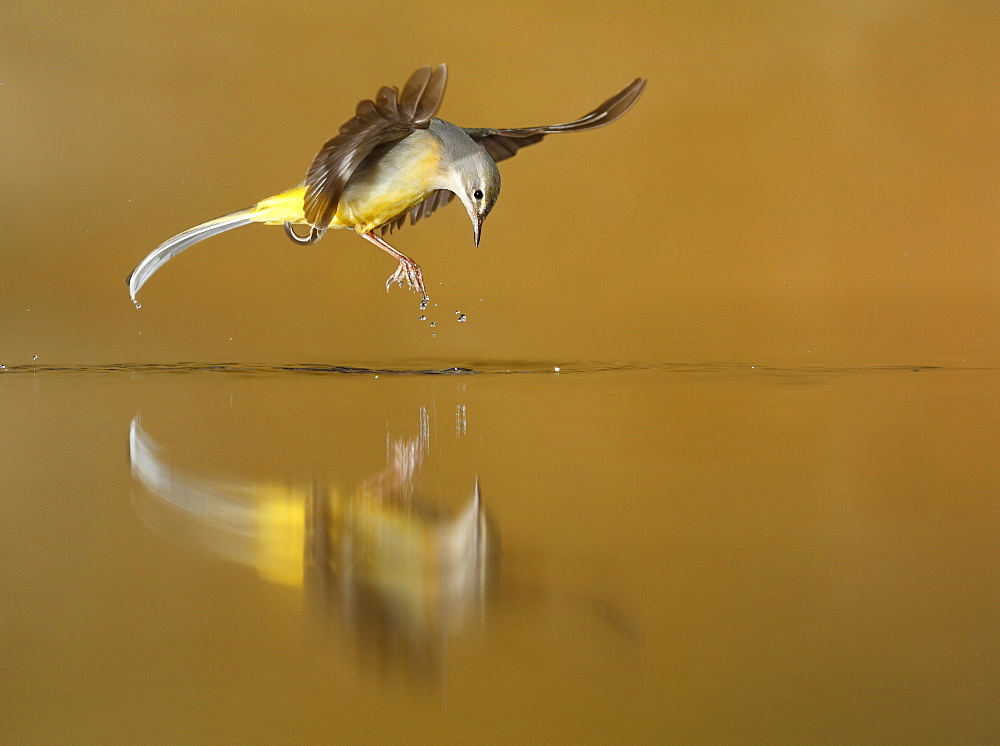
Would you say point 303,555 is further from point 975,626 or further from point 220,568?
point 975,626

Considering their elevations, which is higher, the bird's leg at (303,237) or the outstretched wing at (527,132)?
the outstretched wing at (527,132)

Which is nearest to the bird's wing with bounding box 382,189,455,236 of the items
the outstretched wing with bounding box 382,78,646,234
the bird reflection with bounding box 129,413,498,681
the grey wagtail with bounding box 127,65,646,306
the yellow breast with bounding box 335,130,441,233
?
the outstretched wing with bounding box 382,78,646,234

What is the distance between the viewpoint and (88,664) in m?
0.59

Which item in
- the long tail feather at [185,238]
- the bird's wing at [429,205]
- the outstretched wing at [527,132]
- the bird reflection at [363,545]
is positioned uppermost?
the outstretched wing at [527,132]

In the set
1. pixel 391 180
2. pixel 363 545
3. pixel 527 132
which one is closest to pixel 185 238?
pixel 391 180

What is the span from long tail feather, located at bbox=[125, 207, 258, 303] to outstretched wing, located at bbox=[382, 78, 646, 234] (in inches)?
13.0

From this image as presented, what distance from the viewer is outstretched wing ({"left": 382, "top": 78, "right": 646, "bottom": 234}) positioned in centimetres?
201

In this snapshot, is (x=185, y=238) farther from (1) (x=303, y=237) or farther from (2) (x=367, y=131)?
(2) (x=367, y=131)

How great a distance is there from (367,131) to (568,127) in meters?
0.49

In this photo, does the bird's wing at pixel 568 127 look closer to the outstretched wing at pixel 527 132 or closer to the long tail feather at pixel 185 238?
the outstretched wing at pixel 527 132

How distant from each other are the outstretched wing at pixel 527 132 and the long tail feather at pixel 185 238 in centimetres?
33

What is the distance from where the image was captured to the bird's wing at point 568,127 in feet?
6.59

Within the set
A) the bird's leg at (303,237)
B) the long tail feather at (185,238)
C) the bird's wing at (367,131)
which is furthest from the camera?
the bird's leg at (303,237)

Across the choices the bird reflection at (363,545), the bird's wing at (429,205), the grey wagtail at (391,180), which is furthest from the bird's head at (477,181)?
the bird reflection at (363,545)
